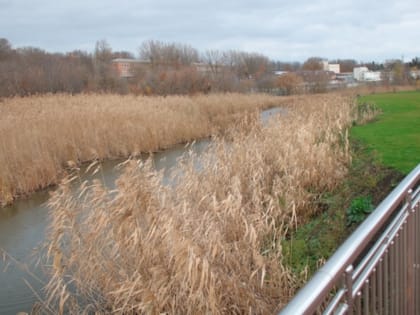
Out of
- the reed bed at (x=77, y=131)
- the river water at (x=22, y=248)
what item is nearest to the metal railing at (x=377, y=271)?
the river water at (x=22, y=248)

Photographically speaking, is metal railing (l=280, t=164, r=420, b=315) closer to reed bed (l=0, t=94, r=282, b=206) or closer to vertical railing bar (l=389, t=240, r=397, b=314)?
vertical railing bar (l=389, t=240, r=397, b=314)

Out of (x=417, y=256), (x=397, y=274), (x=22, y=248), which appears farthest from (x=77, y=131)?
(x=397, y=274)

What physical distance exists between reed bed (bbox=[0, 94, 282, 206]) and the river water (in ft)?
2.29

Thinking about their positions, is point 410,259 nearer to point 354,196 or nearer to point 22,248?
point 354,196

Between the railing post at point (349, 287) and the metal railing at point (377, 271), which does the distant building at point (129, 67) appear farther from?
the railing post at point (349, 287)

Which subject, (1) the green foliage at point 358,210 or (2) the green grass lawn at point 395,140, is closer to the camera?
(1) the green foliage at point 358,210

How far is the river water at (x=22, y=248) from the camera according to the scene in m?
4.79

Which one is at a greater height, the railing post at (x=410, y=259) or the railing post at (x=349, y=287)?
the railing post at (x=349, y=287)

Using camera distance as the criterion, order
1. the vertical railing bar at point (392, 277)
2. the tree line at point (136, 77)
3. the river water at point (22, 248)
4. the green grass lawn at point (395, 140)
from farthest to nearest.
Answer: the tree line at point (136, 77) → the green grass lawn at point (395, 140) → the river water at point (22, 248) → the vertical railing bar at point (392, 277)

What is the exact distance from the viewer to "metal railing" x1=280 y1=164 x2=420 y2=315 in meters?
1.16

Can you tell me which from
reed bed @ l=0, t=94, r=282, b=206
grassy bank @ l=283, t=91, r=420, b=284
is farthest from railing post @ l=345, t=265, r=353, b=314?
reed bed @ l=0, t=94, r=282, b=206

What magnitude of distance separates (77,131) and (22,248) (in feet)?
20.3

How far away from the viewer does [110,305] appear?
4.11m

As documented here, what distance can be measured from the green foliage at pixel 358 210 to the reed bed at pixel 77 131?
532 cm
